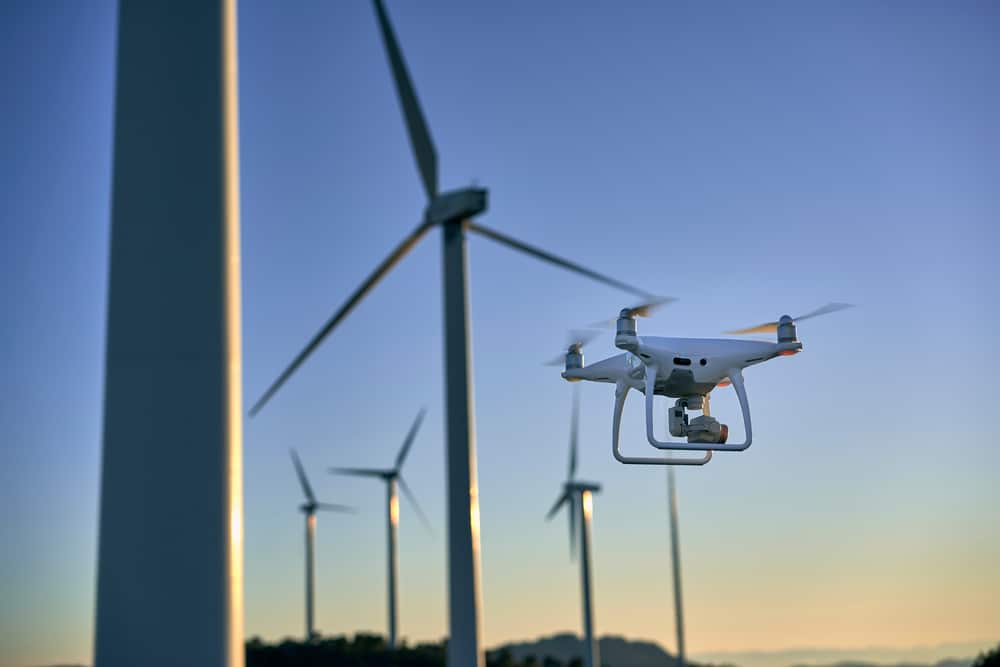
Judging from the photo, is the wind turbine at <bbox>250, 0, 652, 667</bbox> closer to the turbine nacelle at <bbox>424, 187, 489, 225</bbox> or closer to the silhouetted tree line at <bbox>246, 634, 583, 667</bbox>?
the turbine nacelle at <bbox>424, 187, 489, 225</bbox>

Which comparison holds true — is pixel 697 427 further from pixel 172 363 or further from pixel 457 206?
pixel 457 206

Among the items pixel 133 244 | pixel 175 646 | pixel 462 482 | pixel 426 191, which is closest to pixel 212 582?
pixel 175 646

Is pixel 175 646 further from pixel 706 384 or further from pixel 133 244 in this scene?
pixel 706 384

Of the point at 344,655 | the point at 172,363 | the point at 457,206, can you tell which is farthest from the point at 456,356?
the point at 344,655

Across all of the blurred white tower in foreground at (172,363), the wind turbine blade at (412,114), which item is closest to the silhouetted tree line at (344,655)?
the wind turbine blade at (412,114)

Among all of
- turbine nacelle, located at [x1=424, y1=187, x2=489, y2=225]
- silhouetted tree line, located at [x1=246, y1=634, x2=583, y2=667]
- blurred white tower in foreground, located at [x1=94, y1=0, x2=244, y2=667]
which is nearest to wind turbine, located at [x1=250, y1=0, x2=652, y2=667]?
turbine nacelle, located at [x1=424, y1=187, x2=489, y2=225]

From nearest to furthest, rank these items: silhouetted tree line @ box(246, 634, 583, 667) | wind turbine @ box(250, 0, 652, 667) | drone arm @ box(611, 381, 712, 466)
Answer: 1. drone arm @ box(611, 381, 712, 466)
2. wind turbine @ box(250, 0, 652, 667)
3. silhouetted tree line @ box(246, 634, 583, 667)
